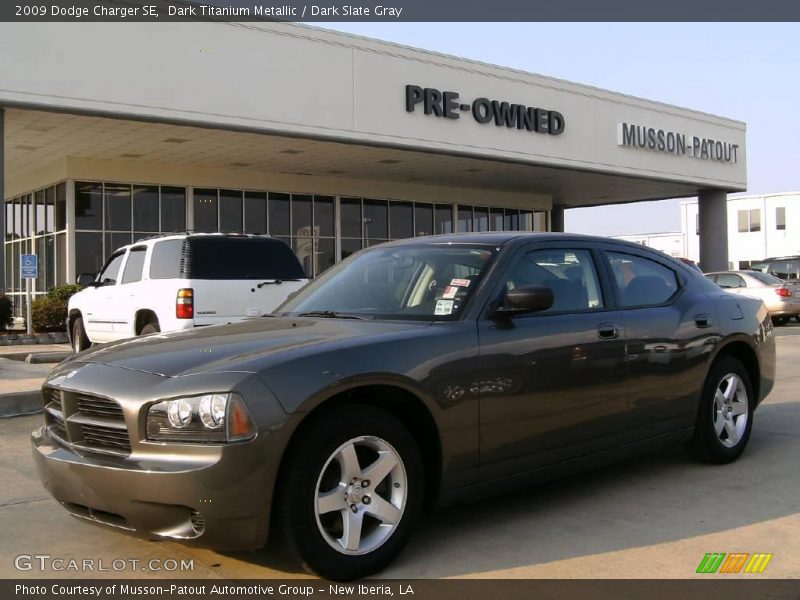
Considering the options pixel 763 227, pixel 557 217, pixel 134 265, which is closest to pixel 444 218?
pixel 557 217

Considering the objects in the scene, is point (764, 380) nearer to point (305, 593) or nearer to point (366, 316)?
point (366, 316)

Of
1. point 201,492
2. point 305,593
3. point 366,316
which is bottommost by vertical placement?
point 305,593

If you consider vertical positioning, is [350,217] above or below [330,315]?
above

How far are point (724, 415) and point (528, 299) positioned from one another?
2385 mm

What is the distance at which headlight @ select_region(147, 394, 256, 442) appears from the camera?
3.38 m

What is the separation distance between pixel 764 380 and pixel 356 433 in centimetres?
394

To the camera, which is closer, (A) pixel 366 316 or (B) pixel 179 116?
(A) pixel 366 316

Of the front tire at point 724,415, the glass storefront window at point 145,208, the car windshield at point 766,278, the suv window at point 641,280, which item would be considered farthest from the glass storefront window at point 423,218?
the suv window at point 641,280

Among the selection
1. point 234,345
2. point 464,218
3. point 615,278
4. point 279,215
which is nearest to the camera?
point 234,345

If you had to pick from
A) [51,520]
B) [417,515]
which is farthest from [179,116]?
[417,515]

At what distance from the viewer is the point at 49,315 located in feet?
61.2

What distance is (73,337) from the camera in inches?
535

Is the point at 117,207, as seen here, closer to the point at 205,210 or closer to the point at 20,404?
the point at 205,210

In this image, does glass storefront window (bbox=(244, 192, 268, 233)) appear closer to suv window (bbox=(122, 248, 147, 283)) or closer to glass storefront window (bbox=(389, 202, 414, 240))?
glass storefront window (bbox=(389, 202, 414, 240))
